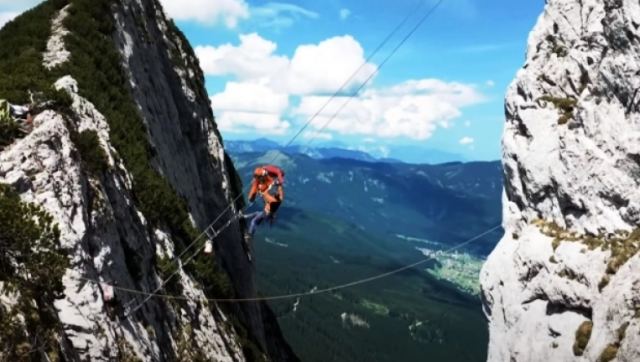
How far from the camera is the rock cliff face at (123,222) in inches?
846

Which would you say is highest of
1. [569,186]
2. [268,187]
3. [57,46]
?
[57,46]

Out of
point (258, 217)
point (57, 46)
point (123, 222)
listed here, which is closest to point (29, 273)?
point (123, 222)

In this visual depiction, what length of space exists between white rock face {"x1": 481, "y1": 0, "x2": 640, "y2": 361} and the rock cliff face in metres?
19.6

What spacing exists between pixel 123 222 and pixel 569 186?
30.6 m

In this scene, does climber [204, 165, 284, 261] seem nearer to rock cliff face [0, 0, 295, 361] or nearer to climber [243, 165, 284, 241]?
climber [243, 165, 284, 241]

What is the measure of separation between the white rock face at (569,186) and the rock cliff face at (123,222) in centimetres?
1957

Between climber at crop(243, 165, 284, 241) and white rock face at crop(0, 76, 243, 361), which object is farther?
climber at crop(243, 165, 284, 241)

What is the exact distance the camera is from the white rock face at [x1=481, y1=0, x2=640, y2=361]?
37.2m

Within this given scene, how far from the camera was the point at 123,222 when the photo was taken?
91.2 feet

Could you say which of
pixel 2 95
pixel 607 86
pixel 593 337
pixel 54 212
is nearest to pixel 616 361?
pixel 593 337

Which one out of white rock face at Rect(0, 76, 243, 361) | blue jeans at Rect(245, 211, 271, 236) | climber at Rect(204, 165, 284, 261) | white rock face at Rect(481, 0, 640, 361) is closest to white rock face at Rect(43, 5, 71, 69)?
white rock face at Rect(0, 76, 243, 361)

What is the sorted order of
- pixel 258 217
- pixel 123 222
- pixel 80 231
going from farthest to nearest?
pixel 258 217 → pixel 123 222 → pixel 80 231

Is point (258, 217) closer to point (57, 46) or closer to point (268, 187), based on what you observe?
point (268, 187)

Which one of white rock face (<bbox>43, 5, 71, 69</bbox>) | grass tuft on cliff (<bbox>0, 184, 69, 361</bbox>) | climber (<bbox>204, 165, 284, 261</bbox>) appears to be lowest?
grass tuft on cliff (<bbox>0, 184, 69, 361</bbox>)
